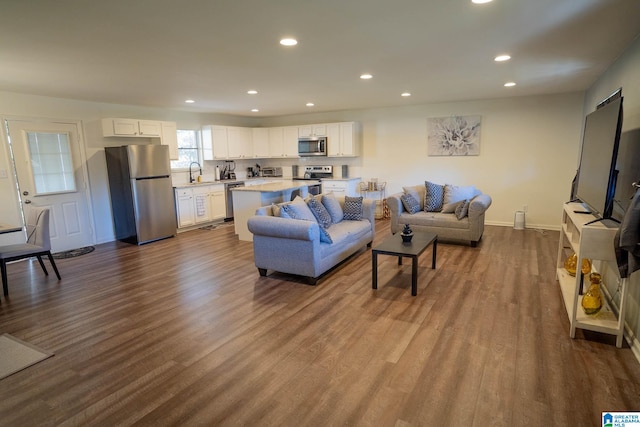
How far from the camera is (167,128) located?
667cm

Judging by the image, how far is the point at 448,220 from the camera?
532cm

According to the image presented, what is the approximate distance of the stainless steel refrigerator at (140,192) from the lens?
5.83 m

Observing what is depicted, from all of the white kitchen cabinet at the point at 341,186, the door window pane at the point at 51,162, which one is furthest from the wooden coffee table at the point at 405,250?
the door window pane at the point at 51,162

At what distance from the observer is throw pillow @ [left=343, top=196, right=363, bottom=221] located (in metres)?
5.12

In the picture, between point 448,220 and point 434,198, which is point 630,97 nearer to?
point 448,220

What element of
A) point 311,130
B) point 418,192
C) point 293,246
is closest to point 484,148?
Result: point 418,192

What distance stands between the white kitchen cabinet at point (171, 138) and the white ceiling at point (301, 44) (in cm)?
161

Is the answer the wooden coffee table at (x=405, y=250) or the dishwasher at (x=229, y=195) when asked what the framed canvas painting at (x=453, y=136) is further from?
the dishwasher at (x=229, y=195)

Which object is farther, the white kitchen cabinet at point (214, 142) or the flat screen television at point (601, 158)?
the white kitchen cabinet at point (214, 142)

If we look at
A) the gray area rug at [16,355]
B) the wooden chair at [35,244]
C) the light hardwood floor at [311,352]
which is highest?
the wooden chair at [35,244]

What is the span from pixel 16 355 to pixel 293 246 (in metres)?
2.47

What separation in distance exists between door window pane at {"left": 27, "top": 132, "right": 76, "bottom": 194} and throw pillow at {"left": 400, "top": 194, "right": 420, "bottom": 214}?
5.45 m

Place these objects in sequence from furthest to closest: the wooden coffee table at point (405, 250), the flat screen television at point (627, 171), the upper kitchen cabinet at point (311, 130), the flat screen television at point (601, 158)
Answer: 1. the upper kitchen cabinet at point (311, 130)
2. the wooden coffee table at point (405, 250)
3. the flat screen television at point (627, 171)
4. the flat screen television at point (601, 158)

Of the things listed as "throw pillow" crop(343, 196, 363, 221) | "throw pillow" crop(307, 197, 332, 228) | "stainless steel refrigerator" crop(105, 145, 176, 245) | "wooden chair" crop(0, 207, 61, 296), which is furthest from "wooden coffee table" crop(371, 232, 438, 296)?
"stainless steel refrigerator" crop(105, 145, 176, 245)
